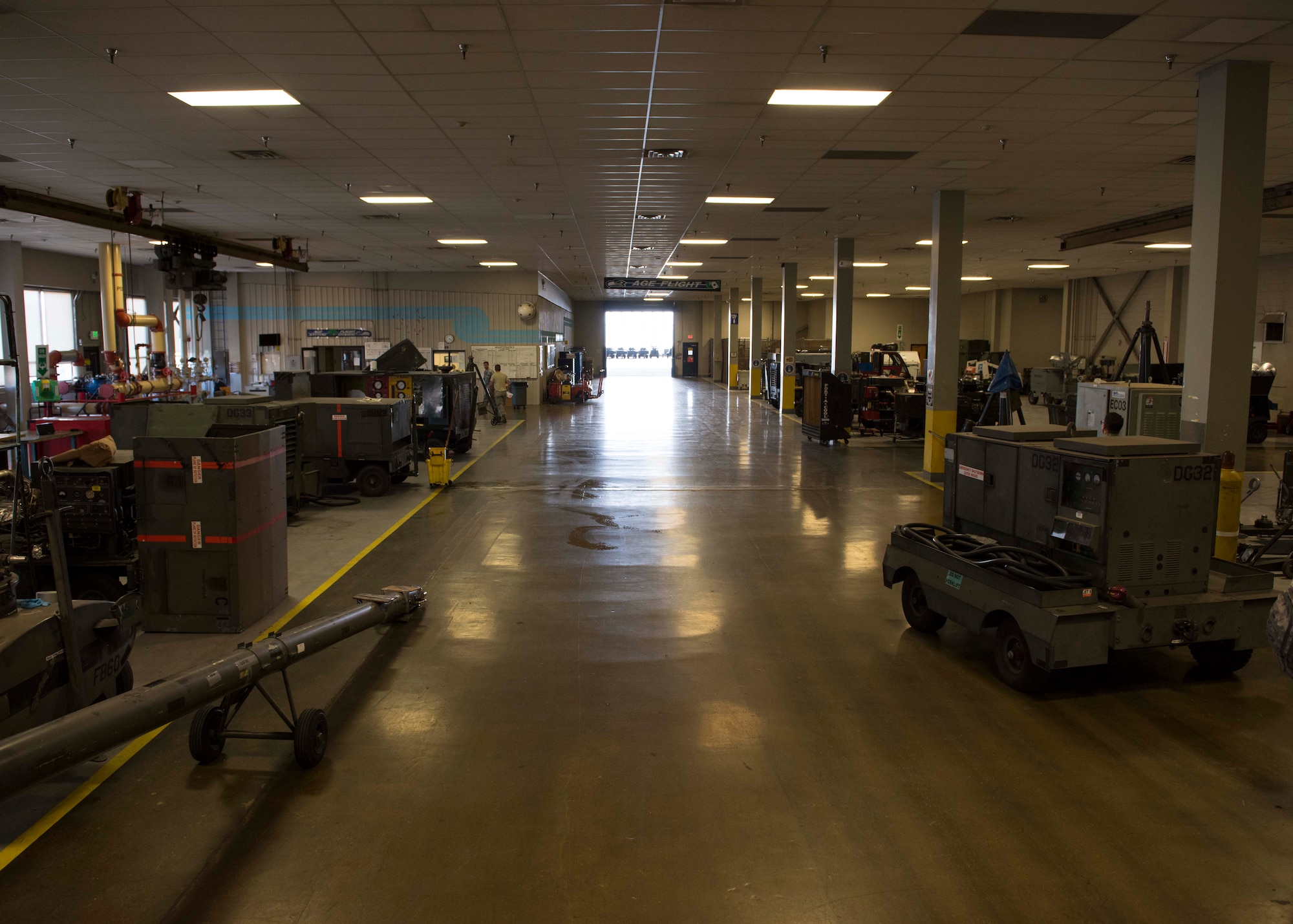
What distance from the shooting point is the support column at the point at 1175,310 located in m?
25.5

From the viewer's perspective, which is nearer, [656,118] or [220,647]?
[220,647]

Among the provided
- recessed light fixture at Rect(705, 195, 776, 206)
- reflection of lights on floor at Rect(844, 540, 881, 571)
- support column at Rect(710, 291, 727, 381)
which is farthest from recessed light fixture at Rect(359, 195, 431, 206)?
support column at Rect(710, 291, 727, 381)

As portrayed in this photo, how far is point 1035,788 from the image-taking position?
398cm

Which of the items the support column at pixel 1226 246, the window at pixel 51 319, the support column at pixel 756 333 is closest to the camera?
the support column at pixel 1226 246

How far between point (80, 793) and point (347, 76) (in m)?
6.48

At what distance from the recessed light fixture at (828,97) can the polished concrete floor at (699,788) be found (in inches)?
195

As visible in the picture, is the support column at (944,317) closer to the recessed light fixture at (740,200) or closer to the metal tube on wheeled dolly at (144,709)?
the recessed light fixture at (740,200)

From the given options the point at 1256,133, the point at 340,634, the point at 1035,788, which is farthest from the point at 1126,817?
the point at 1256,133

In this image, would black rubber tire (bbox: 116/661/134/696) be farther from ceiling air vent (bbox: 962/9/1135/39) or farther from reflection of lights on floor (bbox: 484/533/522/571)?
ceiling air vent (bbox: 962/9/1135/39)

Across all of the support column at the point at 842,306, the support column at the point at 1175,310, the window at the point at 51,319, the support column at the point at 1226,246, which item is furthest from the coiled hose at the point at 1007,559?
the window at the point at 51,319

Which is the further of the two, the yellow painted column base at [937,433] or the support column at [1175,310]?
the support column at [1175,310]

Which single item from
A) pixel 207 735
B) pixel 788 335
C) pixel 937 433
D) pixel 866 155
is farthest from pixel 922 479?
pixel 788 335

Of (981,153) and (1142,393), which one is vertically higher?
(981,153)

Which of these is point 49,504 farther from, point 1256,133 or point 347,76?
point 1256,133
